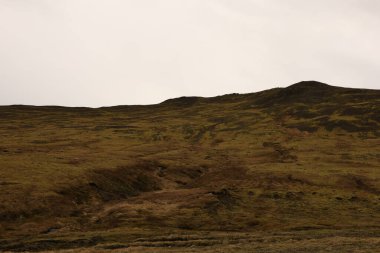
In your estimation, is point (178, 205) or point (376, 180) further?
point (376, 180)

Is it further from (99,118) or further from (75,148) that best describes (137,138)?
(99,118)

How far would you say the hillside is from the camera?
52938 millimetres

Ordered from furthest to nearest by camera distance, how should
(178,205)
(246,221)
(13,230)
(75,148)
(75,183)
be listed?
(75,148)
(75,183)
(178,205)
(246,221)
(13,230)

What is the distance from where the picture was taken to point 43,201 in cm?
6550

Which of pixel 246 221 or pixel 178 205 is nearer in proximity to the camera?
pixel 246 221

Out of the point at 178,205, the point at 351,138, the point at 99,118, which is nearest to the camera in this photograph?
the point at 178,205

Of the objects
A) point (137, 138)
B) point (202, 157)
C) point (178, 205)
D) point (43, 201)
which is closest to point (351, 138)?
point (202, 157)

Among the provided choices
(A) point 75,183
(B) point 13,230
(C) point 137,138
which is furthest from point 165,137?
(B) point 13,230

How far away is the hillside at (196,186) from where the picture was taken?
5294cm

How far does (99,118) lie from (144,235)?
14788 cm

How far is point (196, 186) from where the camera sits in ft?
285

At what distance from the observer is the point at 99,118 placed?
196 meters

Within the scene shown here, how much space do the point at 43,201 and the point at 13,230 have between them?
915 cm

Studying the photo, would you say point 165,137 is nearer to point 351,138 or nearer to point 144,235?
point 351,138
